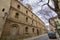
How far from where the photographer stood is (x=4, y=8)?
13453mm

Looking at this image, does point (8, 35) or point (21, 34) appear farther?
point (21, 34)

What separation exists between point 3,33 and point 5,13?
307 cm

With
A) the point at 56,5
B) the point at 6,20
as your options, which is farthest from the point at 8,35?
the point at 56,5

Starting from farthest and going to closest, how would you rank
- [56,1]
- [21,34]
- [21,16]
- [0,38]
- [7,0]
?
[21,16] → [21,34] → [7,0] → [0,38] → [56,1]

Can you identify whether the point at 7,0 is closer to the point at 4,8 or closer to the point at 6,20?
the point at 4,8

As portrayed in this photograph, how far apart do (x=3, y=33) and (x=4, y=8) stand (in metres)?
3.90

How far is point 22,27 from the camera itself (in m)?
15.9

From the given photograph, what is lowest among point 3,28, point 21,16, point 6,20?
point 3,28

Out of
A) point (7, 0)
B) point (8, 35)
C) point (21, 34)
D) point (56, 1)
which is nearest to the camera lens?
point (56, 1)

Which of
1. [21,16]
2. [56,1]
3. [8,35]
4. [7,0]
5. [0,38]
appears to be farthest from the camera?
[21,16]

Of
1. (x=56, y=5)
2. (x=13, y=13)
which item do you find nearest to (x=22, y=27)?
(x=13, y=13)

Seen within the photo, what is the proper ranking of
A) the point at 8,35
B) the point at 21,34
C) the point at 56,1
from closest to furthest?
the point at 56,1 → the point at 8,35 → the point at 21,34

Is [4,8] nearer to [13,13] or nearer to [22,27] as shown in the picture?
[13,13]

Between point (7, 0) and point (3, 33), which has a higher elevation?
point (7, 0)
